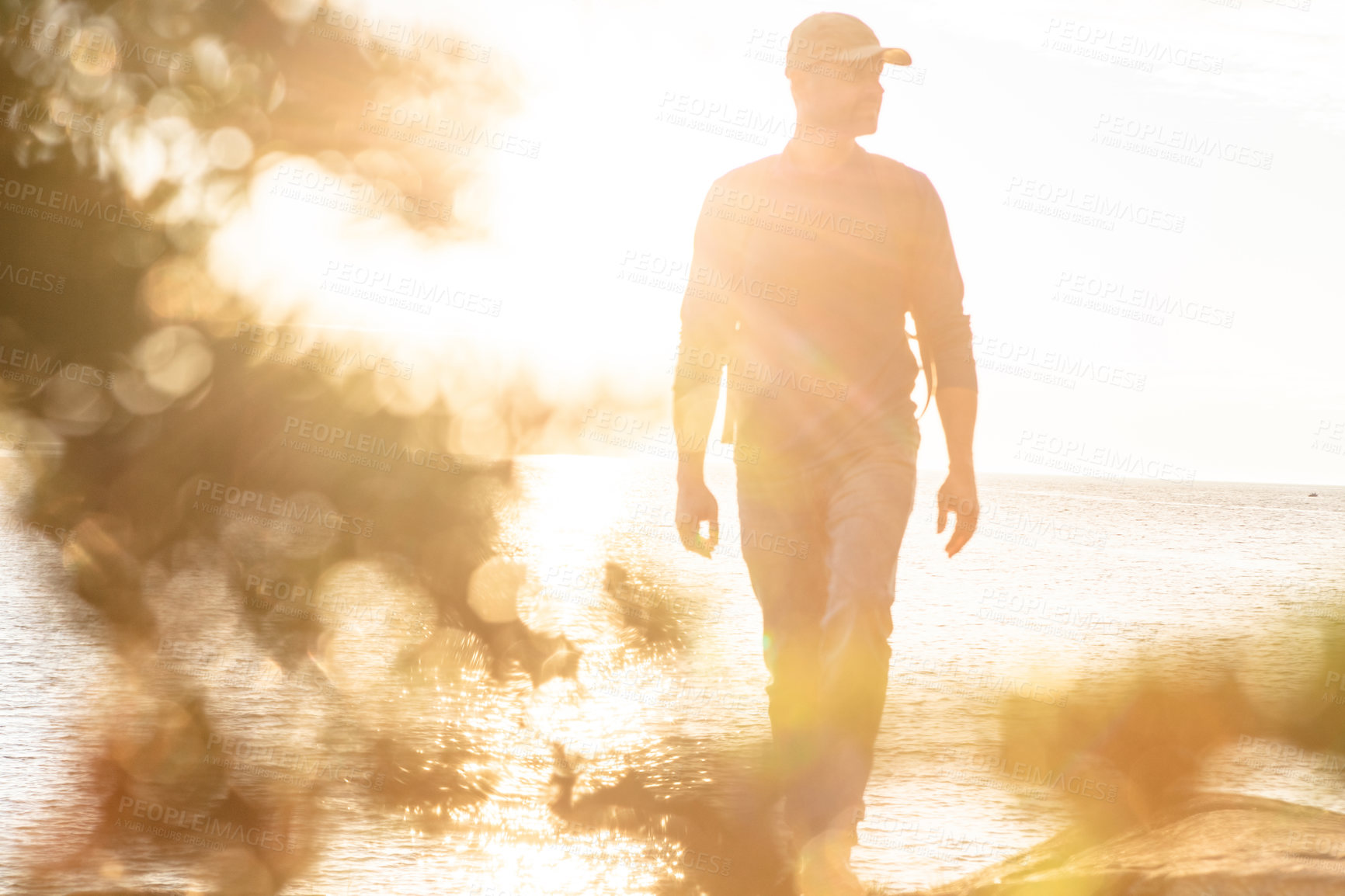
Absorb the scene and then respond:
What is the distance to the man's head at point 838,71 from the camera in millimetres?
4016

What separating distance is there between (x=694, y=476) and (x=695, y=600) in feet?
53.4

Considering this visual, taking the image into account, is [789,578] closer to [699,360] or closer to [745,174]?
[699,360]

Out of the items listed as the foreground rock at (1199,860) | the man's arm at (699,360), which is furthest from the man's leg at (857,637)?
the foreground rock at (1199,860)

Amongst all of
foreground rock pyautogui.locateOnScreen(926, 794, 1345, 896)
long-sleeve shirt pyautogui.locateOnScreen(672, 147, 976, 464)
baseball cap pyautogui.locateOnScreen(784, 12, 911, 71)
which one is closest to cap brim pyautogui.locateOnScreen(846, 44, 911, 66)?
baseball cap pyautogui.locateOnScreen(784, 12, 911, 71)

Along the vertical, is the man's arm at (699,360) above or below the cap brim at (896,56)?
below

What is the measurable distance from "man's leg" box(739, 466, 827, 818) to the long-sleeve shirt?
0.48 feet

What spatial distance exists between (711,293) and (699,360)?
10.4 inches

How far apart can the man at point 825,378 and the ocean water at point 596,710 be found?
52.0 inches

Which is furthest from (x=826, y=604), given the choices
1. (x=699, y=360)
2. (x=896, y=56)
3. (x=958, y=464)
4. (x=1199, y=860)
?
(x=896, y=56)

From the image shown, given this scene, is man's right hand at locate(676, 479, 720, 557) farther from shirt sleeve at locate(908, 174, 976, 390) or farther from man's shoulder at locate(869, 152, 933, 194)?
man's shoulder at locate(869, 152, 933, 194)

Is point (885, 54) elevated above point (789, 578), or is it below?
above

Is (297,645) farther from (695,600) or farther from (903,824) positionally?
(695,600)

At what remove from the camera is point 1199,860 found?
4000 mm

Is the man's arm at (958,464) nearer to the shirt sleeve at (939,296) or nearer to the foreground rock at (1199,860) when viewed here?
the shirt sleeve at (939,296)
